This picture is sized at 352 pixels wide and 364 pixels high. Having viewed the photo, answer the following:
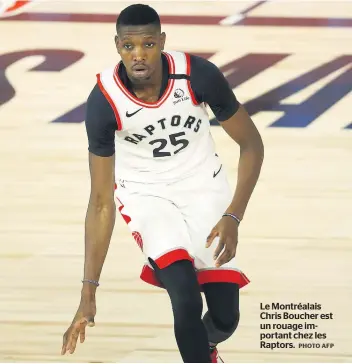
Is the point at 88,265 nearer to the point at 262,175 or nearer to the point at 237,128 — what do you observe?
the point at 237,128

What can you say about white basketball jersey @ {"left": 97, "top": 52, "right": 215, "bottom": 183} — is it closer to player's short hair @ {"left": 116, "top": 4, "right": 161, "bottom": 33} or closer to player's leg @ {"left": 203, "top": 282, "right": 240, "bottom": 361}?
player's short hair @ {"left": 116, "top": 4, "right": 161, "bottom": 33}

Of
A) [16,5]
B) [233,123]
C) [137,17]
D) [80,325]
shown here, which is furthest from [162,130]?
[16,5]

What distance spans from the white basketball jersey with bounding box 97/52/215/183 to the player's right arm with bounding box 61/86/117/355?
0.20ft

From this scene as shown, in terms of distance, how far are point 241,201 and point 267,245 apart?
2100 mm

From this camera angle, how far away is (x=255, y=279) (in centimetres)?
689

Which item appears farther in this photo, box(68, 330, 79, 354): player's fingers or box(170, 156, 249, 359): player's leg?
box(170, 156, 249, 359): player's leg

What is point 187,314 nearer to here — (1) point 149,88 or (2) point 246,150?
(2) point 246,150

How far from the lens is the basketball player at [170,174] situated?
5074 mm

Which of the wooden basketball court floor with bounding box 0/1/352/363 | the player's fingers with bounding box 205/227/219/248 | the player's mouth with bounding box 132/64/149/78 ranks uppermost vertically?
the player's mouth with bounding box 132/64/149/78

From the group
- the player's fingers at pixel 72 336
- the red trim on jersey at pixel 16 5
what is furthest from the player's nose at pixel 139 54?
the red trim on jersey at pixel 16 5

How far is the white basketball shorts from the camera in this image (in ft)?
17.5

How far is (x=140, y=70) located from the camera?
5.04 m

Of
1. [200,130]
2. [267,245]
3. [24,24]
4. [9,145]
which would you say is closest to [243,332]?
[267,245]

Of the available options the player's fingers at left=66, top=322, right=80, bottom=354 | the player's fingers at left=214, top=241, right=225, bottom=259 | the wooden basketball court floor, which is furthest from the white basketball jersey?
the wooden basketball court floor
